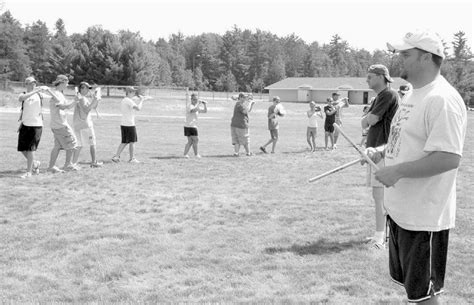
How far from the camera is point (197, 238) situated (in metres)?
5.84

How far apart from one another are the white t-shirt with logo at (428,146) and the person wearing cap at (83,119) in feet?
28.2

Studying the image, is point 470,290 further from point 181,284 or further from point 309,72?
point 309,72

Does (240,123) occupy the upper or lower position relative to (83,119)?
lower

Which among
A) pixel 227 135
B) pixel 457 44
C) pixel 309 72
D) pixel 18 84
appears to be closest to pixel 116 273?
pixel 227 135

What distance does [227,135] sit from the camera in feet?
69.3

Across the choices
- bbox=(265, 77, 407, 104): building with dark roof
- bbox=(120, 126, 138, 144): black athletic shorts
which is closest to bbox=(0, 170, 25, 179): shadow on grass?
bbox=(120, 126, 138, 144): black athletic shorts

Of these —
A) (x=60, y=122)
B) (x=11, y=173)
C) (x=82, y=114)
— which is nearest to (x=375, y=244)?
(x=60, y=122)

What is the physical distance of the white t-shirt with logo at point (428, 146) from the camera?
8.88 feet

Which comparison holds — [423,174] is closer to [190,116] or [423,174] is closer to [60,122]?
[60,122]

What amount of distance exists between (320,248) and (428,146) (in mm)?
2970

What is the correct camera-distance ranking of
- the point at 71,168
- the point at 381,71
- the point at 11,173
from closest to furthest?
the point at 381,71 → the point at 11,173 → the point at 71,168

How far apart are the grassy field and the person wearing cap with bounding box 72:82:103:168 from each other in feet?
1.67

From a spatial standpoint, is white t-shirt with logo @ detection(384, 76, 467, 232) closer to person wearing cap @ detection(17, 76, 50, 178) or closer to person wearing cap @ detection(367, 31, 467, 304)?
person wearing cap @ detection(367, 31, 467, 304)

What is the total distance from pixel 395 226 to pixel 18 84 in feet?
187
